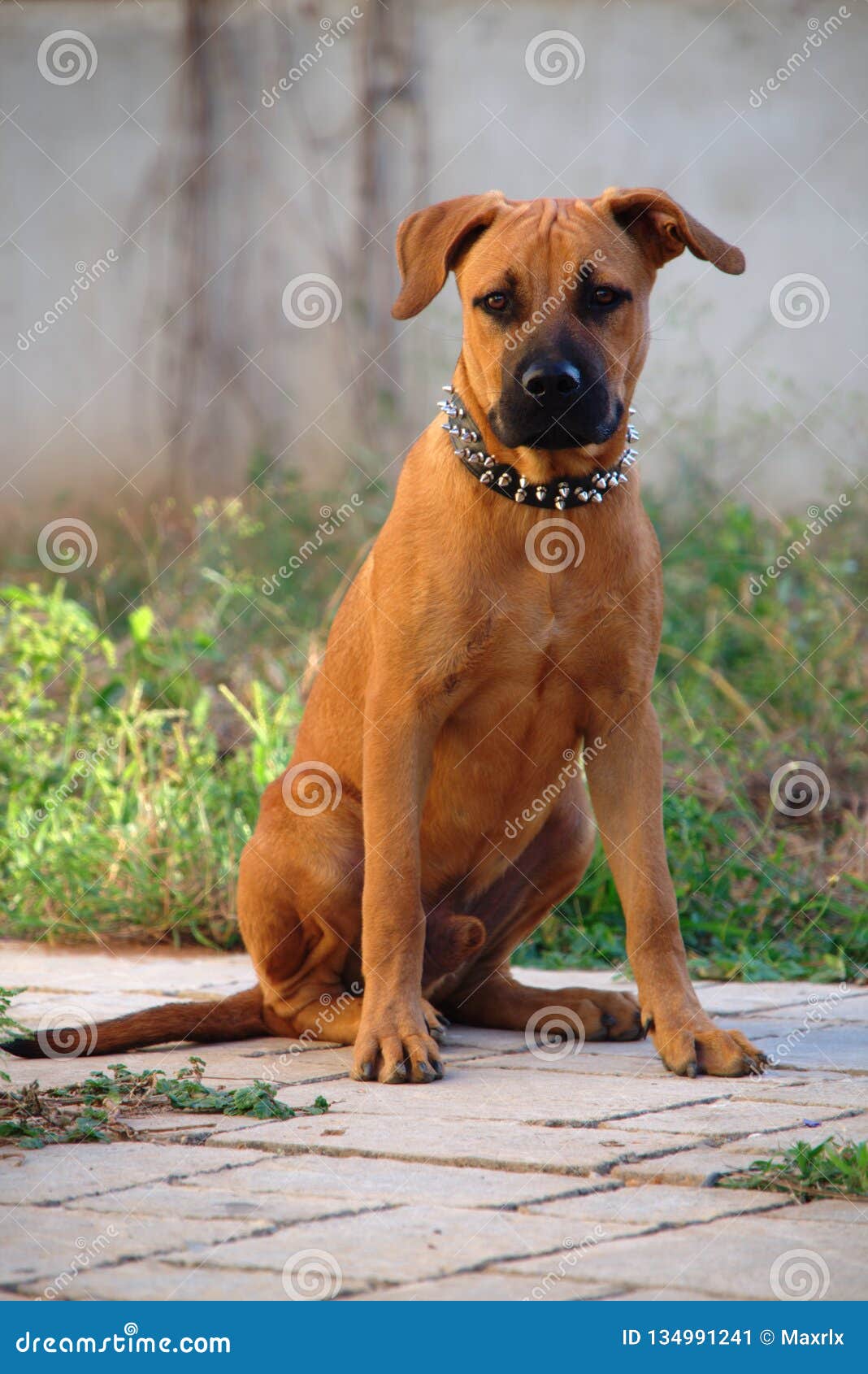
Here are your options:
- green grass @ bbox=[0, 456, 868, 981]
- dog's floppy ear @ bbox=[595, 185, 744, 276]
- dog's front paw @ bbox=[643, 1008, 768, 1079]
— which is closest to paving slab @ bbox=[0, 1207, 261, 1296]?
dog's front paw @ bbox=[643, 1008, 768, 1079]

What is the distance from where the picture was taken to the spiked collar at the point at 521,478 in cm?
370

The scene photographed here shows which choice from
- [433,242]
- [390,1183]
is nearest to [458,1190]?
[390,1183]

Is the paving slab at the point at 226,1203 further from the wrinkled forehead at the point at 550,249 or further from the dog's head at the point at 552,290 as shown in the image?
the wrinkled forehead at the point at 550,249

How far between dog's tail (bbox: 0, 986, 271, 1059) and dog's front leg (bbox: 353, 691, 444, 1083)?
440 millimetres

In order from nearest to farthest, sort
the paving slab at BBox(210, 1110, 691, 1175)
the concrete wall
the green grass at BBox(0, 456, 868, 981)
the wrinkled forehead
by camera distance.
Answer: the paving slab at BBox(210, 1110, 691, 1175)
the wrinkled forehead
the green grass at BBox(0, 456, 868, 981)
the concrete wall

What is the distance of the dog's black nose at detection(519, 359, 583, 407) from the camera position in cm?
352

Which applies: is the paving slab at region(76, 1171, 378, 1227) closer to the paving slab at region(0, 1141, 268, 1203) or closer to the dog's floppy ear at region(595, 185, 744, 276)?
the paving slab at region(0, 1141, 268, 1203)

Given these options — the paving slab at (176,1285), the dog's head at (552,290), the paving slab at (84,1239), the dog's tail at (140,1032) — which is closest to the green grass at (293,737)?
the dog's tail at (140,1032)

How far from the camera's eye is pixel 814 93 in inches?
338

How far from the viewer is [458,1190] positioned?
2.46 metres

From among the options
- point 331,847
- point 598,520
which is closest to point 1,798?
point 331,847

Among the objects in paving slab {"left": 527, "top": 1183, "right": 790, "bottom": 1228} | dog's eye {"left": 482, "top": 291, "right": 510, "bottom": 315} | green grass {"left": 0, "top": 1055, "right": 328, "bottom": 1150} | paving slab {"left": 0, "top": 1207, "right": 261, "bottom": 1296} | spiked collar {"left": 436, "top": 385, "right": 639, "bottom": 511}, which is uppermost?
dog's eye {"left": 482, "top": 291, "right": 510, "bottom": 315}

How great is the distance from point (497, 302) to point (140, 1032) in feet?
6.21

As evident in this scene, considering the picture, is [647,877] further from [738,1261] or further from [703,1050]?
[738,1261]
